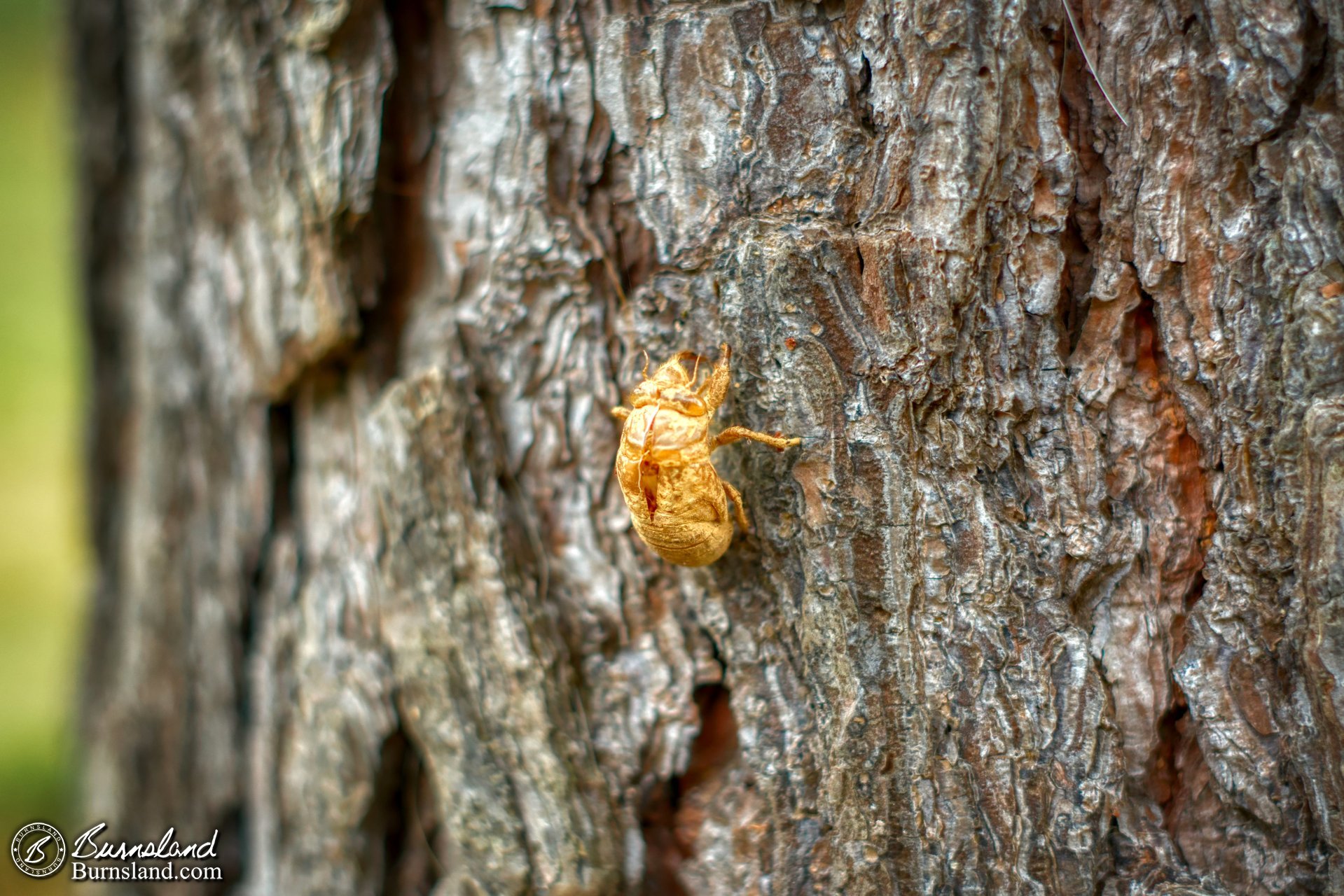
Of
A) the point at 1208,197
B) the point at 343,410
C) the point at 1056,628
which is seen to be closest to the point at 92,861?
the point at 343,410

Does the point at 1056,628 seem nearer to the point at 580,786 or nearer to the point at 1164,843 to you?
the point at 1164,843

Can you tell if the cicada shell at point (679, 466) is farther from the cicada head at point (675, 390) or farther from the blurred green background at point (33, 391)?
the blurred green background at point (33, 391)

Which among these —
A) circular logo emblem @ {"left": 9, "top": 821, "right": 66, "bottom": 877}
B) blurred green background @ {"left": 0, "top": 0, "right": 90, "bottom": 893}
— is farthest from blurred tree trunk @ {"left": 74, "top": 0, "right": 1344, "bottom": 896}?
blurred green background @ {"left": 0, "top": 0, "right": 90, "bottom": 893}

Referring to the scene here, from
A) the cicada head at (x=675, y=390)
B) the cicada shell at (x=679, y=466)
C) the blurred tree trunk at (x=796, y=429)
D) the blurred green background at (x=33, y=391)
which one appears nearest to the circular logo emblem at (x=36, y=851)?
the blurred tree trunk at (x=796, y=429)

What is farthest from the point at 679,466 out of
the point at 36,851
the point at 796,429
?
the point at 36,851

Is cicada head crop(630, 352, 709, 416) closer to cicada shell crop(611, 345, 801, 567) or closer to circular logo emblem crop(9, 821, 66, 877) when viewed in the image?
cicada shell crop(611, 345, 801, 567)
